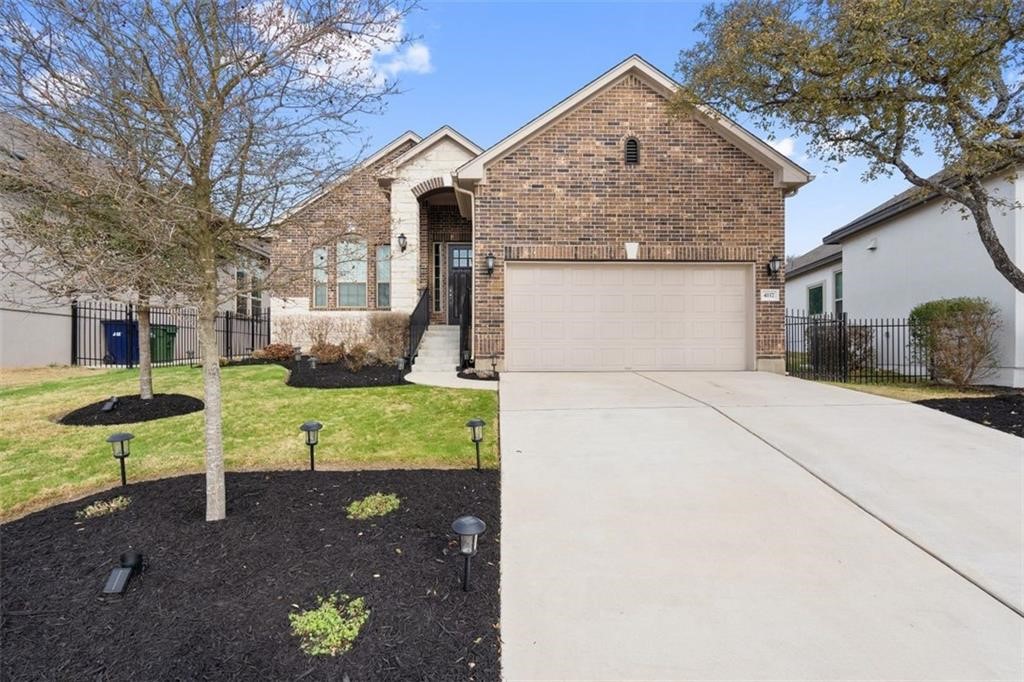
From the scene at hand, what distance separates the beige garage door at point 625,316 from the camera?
10.3 meters

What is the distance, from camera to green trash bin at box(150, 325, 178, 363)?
46.6 feet

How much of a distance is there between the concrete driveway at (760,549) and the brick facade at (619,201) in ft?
15.9

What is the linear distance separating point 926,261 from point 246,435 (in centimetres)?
1471

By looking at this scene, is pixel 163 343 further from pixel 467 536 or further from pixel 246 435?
pixel 467 536

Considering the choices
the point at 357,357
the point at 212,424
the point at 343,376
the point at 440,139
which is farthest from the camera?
the point at 440,139

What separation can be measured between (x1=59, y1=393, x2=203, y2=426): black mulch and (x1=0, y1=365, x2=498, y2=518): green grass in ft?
0.70

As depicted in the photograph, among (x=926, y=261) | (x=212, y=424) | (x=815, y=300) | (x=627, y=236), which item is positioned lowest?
(x=212, y=424)

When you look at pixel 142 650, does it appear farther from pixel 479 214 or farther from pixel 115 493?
pixel 479 214

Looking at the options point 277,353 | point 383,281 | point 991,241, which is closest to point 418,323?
point 383,281

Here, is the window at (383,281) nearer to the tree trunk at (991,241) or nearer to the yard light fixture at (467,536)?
the yard light fixture at (467,536)

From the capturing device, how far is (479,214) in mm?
10258

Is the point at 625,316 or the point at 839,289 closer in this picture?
the point at 625,316

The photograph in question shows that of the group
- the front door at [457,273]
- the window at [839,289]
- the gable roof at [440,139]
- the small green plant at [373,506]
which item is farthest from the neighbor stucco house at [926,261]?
the small green plant at [373,506]

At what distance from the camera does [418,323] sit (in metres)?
12.0
